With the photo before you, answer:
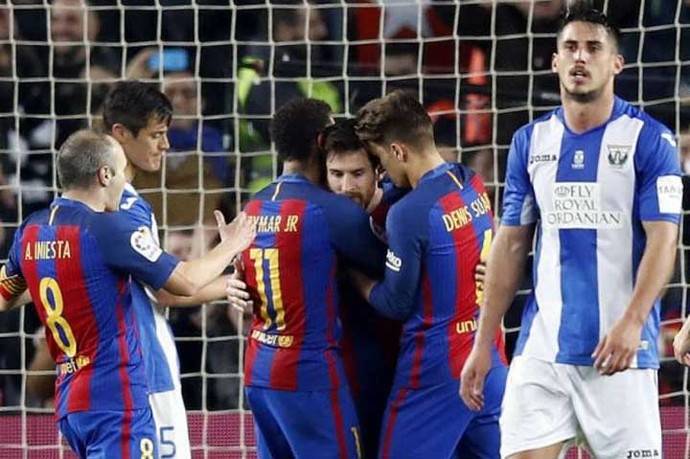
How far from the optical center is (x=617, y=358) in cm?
528

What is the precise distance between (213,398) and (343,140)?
117 inches

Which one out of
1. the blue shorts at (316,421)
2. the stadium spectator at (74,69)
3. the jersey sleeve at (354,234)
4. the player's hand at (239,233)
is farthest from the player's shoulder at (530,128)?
the stadium spectator at (74,69)

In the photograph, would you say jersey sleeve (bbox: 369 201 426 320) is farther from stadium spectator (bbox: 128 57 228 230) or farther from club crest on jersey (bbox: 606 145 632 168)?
stadium spectator (bbox: 128 57 228 230)

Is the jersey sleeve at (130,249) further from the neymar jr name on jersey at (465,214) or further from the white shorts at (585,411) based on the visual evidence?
the white shorts at (585,411)

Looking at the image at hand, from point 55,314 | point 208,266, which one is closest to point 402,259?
point 208,266

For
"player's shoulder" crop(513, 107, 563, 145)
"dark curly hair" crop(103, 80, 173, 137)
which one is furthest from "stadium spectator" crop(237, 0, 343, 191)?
"player's shoulder" crop(513, 107, 563, 145)

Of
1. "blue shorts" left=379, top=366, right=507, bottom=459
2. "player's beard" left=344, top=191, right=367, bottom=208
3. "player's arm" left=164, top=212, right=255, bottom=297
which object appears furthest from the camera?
"player's beard" left=344, top=191, right=367, bottom=208

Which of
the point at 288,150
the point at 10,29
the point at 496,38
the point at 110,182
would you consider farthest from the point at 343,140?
the point at 10,29

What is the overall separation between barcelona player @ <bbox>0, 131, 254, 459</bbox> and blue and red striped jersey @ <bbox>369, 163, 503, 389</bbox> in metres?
0.53

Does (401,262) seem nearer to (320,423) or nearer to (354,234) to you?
(354,234)

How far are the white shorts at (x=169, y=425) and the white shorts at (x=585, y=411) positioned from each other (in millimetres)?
1261

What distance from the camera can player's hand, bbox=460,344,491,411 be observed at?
18.6ft

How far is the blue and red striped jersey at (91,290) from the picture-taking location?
19.8ft

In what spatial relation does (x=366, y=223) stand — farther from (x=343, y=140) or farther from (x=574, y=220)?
(x=574, y=220)
